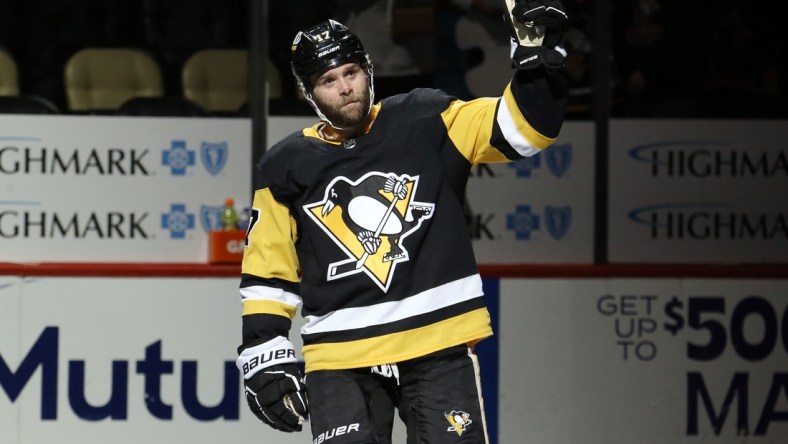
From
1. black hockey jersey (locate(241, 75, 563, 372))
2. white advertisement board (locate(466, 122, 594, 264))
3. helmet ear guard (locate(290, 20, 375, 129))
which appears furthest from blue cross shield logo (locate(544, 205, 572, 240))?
helmet ear guard (locate(290, 20, 375, 129))

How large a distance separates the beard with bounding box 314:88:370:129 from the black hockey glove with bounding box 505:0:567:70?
47 centimetres

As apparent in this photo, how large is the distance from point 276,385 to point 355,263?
0.40 meters

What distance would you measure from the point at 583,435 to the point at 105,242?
2.11m

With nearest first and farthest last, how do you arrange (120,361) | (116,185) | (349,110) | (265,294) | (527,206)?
(349,110), (265,294), (120,361), (116,185), (527,206)

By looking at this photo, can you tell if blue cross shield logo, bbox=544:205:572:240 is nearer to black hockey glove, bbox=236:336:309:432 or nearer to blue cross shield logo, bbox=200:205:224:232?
blue cross shield logo, bbox=200:205:224:232

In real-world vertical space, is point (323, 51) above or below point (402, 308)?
above

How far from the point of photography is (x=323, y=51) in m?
4.16

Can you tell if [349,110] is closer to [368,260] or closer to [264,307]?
[368,260]

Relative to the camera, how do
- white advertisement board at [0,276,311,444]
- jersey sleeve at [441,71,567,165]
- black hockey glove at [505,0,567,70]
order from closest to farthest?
black hockey glove at [505,0,567,70]
jersey sleeve at [441,71,567,165]
white advertisement board at [0,276,311,444]

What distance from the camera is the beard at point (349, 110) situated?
4129 mm

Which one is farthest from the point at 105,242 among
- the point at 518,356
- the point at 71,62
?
the point at 518,356

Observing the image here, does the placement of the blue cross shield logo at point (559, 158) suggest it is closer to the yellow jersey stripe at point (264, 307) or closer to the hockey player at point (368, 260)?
the hockey player at point (368, 260)

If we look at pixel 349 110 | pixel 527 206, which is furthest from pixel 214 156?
pixel 349 110

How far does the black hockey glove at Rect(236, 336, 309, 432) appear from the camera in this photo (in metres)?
4.18
